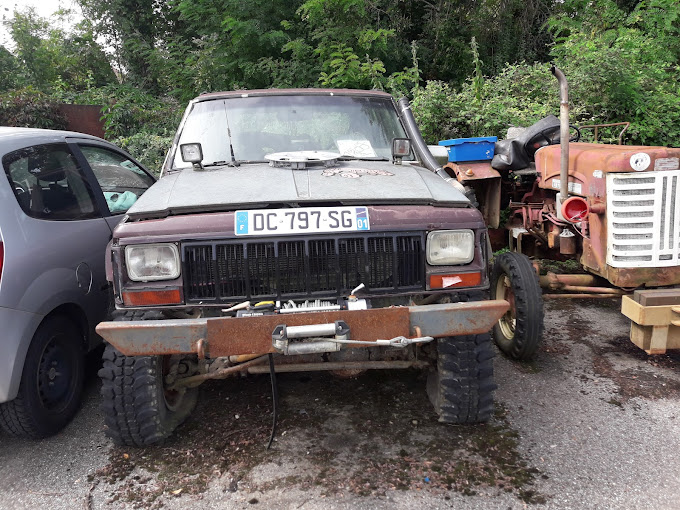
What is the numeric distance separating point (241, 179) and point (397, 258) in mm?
1116

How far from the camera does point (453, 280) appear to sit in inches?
109

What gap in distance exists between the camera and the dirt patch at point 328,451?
277cm

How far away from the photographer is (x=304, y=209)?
2.69m

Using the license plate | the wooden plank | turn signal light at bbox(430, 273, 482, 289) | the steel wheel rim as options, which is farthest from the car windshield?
the wooden plank

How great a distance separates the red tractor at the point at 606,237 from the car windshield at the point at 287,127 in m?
1.36

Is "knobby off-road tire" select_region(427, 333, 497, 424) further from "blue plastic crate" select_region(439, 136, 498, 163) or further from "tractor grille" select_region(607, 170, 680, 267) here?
"blue plastic crate" select_region(439, 136, 498, 163)

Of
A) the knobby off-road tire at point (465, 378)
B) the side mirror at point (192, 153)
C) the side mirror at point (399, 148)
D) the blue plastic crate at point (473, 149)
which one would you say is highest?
the side mirror at point (192, 153)

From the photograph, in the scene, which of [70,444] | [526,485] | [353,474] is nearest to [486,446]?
[526,485]

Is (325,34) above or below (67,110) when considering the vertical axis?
above

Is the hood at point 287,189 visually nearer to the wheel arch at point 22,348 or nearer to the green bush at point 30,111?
the wheel arch at point 22,348

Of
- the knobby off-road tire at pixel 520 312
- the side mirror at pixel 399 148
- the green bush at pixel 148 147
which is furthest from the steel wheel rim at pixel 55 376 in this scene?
the green bush at pixel 148 147

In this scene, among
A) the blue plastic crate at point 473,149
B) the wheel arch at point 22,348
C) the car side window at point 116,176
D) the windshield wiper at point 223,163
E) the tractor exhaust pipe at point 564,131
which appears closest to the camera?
the wheel arch at point 22,348

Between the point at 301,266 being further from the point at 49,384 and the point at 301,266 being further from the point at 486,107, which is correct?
the point at 486,107

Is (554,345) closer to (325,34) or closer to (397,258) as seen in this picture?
(397,258)
